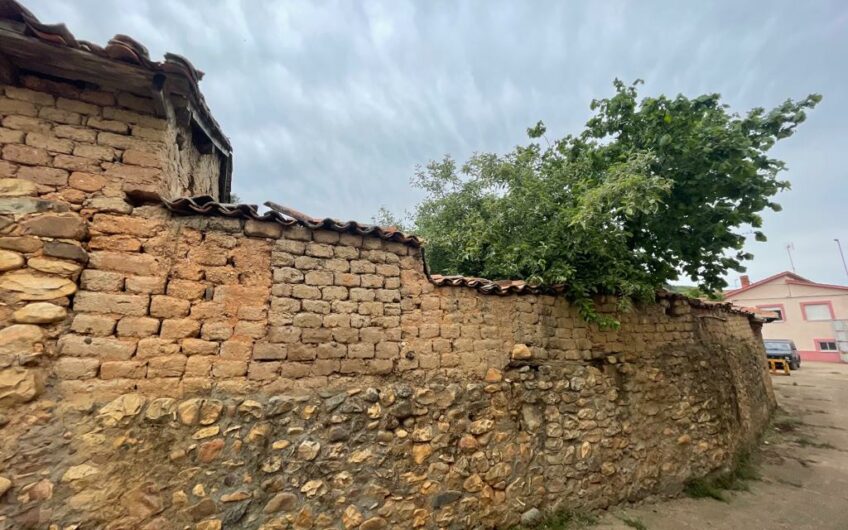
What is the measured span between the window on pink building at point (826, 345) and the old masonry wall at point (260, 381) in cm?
2867

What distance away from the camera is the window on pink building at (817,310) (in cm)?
2203

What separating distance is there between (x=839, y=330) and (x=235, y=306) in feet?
108

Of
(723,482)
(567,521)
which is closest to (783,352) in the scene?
(723,482)

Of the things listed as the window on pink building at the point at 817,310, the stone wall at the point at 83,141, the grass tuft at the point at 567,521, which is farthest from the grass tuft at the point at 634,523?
the window on pink building at the point at 817,310

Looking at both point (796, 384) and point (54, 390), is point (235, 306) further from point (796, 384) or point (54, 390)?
point (796, 384)

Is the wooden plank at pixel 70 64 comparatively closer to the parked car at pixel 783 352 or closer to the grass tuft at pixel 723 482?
the grass tuft at pixel 723 482

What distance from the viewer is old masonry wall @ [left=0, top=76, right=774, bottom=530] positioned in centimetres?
237

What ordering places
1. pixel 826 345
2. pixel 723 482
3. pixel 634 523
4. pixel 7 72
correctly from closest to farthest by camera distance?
pixel 7 72 < pixel 634 523 < pixel 723 482 < pixel 826 345

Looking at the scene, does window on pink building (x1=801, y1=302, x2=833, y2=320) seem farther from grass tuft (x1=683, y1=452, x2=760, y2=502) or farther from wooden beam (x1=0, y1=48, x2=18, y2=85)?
wooden beam (x1=0, y1=48, x2=18, y2=85)

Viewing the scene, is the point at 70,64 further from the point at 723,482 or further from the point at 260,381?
the point at 723,482

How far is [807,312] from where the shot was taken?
75.0 ft

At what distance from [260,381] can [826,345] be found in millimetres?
33240

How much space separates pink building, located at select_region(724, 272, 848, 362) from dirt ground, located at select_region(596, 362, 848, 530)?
17.2 meters

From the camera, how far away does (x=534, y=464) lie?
3875mm
